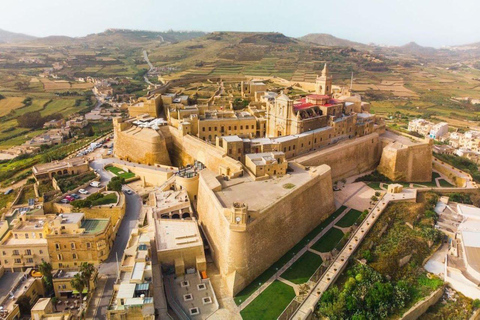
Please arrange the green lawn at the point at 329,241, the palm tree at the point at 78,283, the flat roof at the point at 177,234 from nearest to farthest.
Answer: the palm tree at the point at 78,283
the flat roof at the point at 177,234
the green lawn at the point at 329,241

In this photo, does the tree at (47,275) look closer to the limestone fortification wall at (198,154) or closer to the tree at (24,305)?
the tree at (24,305)

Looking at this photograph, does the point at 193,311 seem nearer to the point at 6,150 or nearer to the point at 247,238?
the point at 247,238

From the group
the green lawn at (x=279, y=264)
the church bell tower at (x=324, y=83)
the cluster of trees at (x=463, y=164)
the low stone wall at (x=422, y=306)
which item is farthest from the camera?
the cluster of trees at (x=463, y=164)

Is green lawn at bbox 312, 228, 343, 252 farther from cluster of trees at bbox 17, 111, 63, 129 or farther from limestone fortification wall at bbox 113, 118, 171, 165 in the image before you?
cluster of trees at bbox 17, 111, 63, 129

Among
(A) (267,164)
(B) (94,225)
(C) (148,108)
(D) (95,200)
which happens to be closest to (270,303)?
(A) (267,164)

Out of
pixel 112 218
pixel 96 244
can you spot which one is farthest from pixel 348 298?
pixel 112 218

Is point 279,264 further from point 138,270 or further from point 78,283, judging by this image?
point 78,283

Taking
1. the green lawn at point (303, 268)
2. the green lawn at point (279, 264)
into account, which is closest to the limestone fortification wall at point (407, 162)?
the green lawn at point (279, 264)
